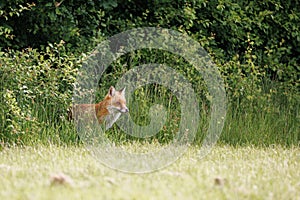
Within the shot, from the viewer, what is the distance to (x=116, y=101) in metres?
6.39

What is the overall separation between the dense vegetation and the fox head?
0.69 ft

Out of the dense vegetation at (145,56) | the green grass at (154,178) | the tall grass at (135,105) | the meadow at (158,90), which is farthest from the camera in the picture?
the dense vegetation at (145,56)

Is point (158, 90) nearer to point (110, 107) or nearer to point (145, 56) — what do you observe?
point (145, 56)

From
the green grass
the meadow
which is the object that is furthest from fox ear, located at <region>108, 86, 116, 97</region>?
the green grass

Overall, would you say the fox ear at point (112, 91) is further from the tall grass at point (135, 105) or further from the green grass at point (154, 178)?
the green grass at point (154, 178)

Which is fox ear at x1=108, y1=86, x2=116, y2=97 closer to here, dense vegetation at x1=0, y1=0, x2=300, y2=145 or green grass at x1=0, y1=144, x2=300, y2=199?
dense vegetation at x1=0, y1=0, x2=300, y2=145

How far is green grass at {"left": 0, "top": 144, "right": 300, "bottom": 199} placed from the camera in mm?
2887

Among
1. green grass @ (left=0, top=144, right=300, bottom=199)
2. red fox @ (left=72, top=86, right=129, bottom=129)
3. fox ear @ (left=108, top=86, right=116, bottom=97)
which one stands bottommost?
green grass @ (left=0, top=144, right=300, bottom=199)

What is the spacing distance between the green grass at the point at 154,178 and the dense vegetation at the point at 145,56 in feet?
3.67

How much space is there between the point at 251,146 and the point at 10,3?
140 inches

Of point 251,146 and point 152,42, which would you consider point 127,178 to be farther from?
point 152,42

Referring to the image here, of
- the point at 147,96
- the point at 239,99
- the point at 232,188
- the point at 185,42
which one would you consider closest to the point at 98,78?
the point at 147,96

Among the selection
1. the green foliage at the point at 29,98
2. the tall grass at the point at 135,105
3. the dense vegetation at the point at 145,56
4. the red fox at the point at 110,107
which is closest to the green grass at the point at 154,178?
the green foliage at the point at 29,98

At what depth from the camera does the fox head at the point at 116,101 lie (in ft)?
20.9
